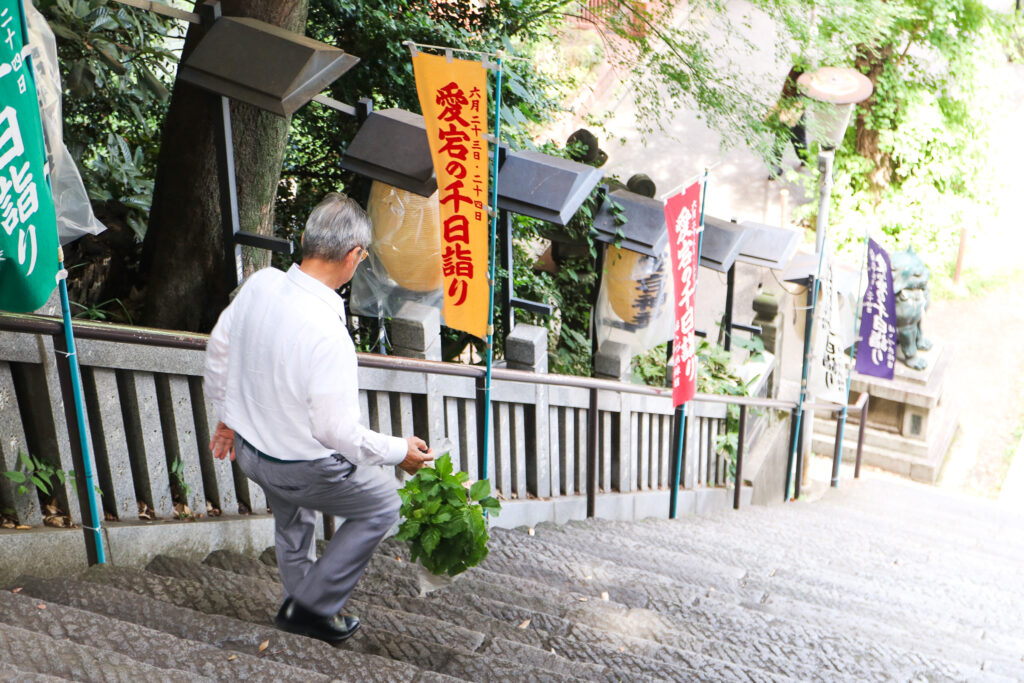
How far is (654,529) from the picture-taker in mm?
6195

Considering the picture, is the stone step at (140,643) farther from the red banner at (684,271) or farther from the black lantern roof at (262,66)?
the red banner at (684,271)

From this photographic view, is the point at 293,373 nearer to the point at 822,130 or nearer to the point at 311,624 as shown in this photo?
the point at 311,624

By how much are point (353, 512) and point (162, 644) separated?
75 centimetres

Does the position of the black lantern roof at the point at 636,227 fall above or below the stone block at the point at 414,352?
above

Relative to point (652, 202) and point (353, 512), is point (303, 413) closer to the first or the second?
point (353, 512)

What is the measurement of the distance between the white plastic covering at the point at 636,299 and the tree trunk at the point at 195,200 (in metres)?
2.37

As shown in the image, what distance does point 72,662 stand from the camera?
2330mm

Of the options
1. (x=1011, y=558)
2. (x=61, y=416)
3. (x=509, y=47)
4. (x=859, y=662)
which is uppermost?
(x=509, y=47)

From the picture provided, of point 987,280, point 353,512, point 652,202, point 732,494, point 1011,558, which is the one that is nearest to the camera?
point 353,512

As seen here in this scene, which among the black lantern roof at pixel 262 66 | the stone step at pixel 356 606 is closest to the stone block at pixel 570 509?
the stone step at pixel 356 606

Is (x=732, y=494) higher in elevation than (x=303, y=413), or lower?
lower

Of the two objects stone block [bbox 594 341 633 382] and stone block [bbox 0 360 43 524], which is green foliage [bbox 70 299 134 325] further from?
stone block [bbox 594 341 633 382]

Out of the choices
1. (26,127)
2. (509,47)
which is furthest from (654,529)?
(26,127)

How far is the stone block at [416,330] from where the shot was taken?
446 centimetres
